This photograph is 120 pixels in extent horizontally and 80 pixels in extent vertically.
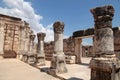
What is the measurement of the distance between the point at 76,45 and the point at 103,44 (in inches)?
360

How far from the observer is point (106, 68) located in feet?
15.4

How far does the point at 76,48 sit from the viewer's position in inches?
556

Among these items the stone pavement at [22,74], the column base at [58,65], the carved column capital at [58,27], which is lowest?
the stone pavement at [22,74]

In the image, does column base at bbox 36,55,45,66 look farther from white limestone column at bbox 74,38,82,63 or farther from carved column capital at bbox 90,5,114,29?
carved column capital at bbox 90,5,114,29

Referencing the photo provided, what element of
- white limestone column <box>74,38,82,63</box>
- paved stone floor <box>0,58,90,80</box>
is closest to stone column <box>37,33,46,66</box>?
paved stone floor <box>0,58,90,80</box>

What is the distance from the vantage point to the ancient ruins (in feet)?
16.1

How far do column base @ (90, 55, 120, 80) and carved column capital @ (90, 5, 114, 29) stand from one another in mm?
1138

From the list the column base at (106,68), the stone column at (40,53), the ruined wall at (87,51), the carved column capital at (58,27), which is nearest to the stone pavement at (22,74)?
the stone column at (40,53)

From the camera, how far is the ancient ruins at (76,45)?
4.90m

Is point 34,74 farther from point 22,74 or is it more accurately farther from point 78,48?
point 78,48

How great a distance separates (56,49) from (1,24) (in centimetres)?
819

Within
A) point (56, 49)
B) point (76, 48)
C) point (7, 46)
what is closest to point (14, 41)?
point (7, 46)

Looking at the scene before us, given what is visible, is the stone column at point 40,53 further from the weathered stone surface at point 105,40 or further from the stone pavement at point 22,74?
the weathered stone surface at point 105,40

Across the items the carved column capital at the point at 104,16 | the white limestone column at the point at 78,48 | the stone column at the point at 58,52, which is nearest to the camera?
the carved column capital at the point at 104,16
